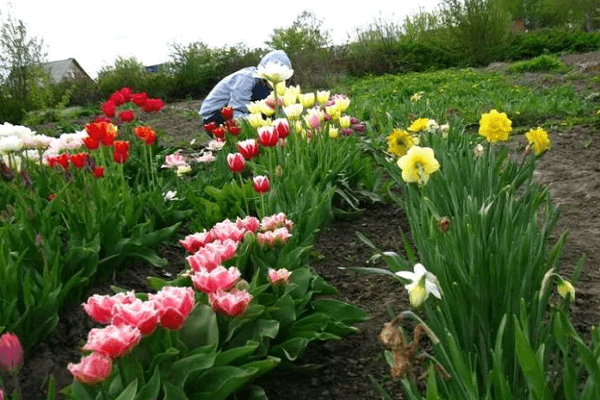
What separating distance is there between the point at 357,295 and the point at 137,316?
1410 millimetres

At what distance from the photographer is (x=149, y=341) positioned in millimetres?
1574

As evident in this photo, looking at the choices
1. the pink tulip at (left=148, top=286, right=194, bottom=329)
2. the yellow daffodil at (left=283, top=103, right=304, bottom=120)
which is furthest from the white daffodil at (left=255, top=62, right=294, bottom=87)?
the pink tulip at (left=148, top=286, right=194, bottom=329)

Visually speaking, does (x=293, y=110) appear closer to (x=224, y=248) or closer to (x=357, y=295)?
(x=357, y=295)

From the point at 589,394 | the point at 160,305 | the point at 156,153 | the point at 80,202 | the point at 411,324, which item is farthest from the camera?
the point at 156,153

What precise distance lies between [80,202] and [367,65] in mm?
15843

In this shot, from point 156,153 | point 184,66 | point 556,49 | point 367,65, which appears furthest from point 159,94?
point 156,153

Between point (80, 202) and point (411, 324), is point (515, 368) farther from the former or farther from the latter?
point (80, 202)

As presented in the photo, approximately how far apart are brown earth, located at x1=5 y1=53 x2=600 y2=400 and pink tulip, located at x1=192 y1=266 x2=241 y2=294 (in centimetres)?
40

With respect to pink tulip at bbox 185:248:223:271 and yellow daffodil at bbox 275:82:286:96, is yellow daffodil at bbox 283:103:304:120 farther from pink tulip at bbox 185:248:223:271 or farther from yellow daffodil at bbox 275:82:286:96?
pink tulip at bbox 185:248:223:271

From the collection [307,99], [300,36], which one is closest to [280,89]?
[307,99]

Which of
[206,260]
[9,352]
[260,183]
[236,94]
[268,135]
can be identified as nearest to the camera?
[9,352]

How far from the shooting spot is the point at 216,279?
1.54 metres

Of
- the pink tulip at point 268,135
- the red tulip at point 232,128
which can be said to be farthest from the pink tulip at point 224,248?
the red tulip at point 232,128

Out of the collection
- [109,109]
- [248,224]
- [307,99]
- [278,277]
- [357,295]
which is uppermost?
[109,109]
